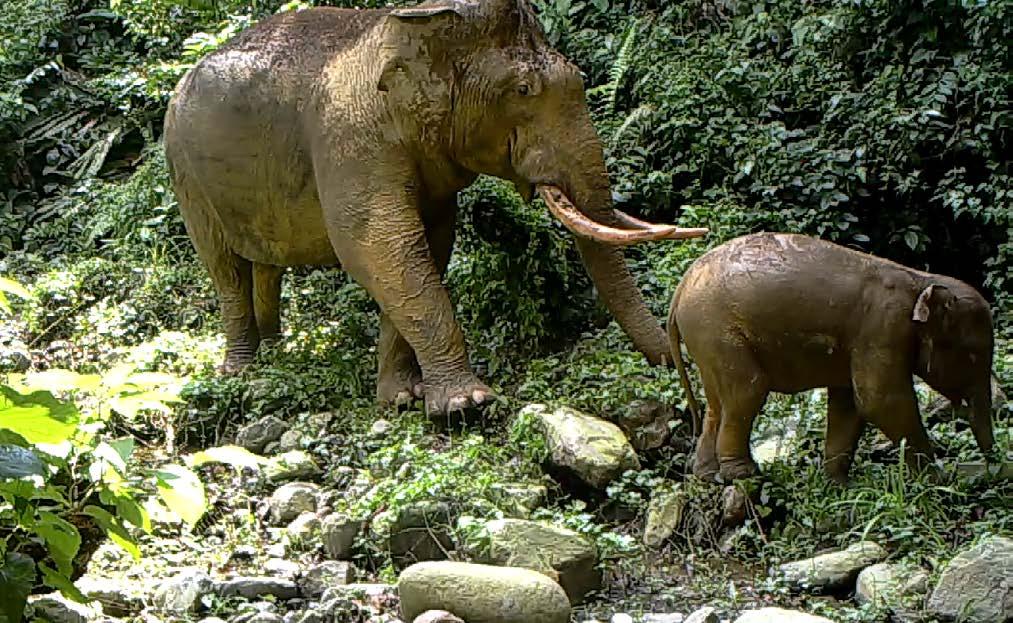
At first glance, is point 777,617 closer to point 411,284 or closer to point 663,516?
point 663,516

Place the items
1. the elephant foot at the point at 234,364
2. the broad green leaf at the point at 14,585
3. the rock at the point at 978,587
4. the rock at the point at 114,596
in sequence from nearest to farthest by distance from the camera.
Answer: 1. the broad green leaf at the point at 14,585
2. the rock at the point at 978,587
3. the rock at the point at 114,596
4. the elephant foot at the point at 234,364

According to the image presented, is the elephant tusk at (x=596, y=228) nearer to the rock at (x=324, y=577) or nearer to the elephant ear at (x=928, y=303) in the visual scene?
the elephant ear at (x=928, y=303)

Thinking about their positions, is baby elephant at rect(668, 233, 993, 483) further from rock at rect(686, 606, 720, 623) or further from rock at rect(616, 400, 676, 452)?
rock at rect(686, 606, 720, 623)

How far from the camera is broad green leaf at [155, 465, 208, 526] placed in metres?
2.51

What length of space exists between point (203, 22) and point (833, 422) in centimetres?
773

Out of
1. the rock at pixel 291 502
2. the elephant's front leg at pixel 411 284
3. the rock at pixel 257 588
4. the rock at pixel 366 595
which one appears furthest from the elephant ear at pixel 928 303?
the rock at pixel 291 502

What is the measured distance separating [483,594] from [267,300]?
4.11 meters

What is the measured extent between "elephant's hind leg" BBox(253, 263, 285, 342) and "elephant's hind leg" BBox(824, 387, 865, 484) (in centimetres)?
380

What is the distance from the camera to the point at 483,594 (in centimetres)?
401

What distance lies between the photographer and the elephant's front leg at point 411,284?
6.10 meters

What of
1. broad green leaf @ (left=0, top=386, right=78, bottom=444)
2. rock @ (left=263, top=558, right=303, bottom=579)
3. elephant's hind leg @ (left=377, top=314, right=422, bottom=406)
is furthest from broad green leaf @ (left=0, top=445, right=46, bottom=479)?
elephant's hind leg @ (left=377, top=314, right=422, bottom=406)

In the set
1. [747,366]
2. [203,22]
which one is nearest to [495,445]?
[747,366]

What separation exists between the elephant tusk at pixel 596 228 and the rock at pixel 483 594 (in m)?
1.81

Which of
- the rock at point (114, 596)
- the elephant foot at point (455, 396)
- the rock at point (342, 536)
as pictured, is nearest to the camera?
the rock at point (114, 596)
